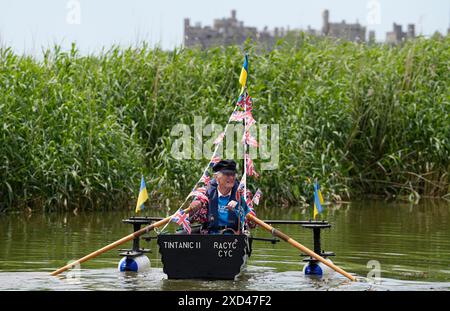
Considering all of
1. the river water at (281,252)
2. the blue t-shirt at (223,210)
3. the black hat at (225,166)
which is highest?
the black hat at (225,166)

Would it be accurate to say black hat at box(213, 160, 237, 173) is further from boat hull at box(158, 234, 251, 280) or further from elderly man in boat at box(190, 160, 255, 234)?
boat hull at box(158, 234, 251, 280)

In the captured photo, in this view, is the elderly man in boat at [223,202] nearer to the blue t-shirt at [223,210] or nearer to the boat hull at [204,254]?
the blue t-shirt at [223,210]

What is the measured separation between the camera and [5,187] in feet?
67.9

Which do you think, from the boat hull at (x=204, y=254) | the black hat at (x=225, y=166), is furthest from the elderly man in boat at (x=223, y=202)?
the boat hull at (x=204, y=254)

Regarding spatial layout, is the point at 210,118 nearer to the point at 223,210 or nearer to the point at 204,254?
the point at 223,210

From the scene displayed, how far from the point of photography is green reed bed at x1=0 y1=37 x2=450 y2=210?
69.5ft

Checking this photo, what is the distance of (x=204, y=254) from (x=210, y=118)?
971cm

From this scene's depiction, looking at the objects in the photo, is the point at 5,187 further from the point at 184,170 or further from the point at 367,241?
the point at 367,241

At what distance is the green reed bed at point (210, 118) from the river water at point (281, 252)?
0.60 metres

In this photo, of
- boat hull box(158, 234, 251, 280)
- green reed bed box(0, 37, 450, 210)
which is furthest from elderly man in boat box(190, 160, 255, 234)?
green reed bed box(0, 37, 450, 210)

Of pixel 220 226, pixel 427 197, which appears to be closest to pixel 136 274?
pixel 220 226

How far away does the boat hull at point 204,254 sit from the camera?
1385 centimetres

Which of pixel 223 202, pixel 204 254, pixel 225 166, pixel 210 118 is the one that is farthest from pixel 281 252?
pixel 210 118

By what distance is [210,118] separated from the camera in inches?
922
